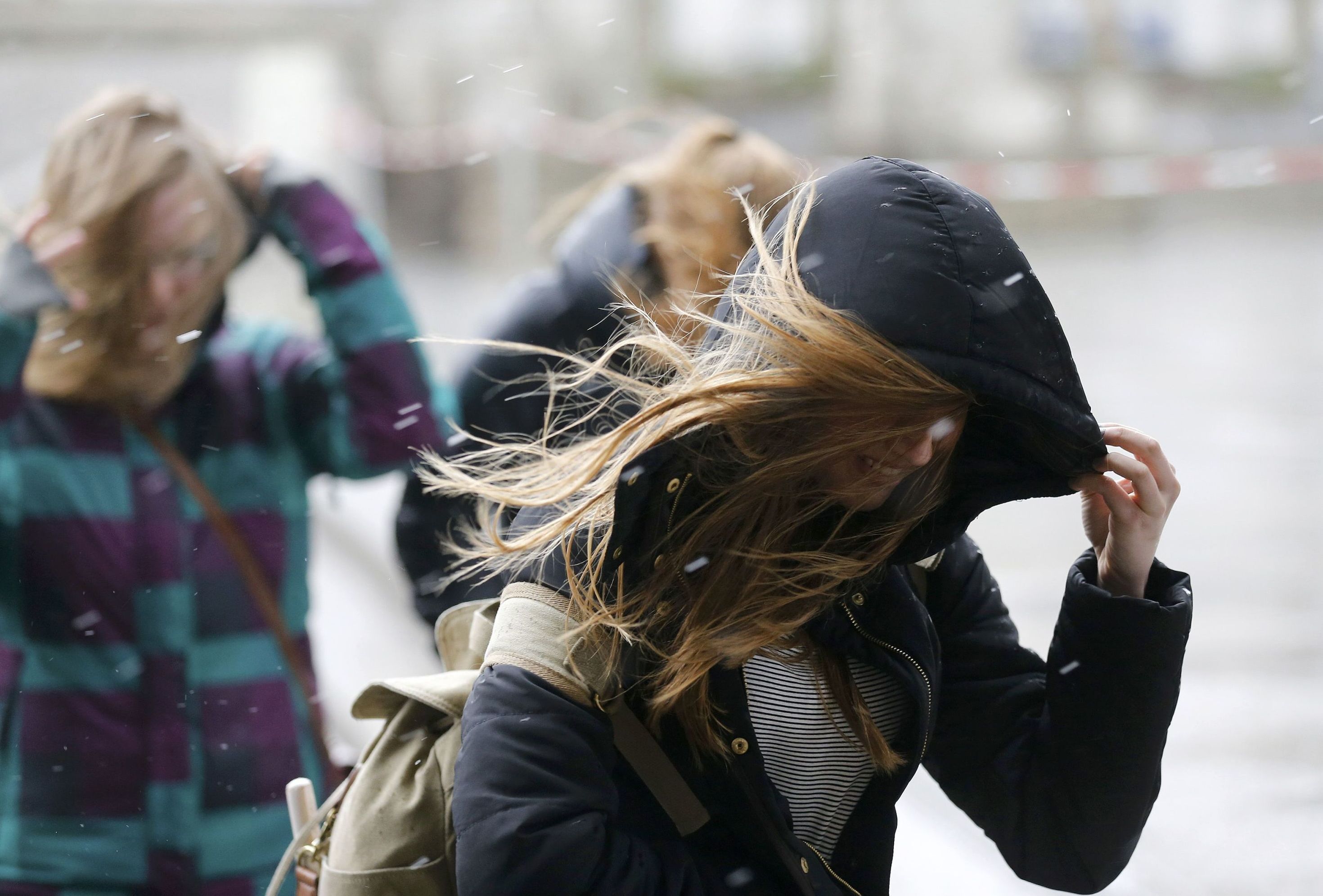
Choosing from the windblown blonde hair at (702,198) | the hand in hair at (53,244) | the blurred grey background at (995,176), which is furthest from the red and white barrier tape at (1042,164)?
the hand in hair at (53,244)

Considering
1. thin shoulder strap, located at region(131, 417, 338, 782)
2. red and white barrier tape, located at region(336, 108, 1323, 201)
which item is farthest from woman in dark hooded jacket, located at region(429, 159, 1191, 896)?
red and white barrier tape, located at region(336, 108, 1323, 201)

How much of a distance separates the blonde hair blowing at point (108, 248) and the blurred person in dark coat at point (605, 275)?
1.81 feet

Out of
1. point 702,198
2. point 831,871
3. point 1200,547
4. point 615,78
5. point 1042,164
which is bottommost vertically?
point 1042,164

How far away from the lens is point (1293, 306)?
20.0 ft

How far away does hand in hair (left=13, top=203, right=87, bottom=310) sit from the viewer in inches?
72.0

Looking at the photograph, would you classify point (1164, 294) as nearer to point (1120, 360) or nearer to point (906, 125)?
point (1120, 360)

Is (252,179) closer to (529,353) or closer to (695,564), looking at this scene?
(529,353)

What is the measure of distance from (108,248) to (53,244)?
81 millimetres

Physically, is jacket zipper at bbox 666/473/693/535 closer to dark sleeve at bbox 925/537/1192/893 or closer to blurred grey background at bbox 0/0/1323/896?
dark sleeve at bbox 925/537/1192/893

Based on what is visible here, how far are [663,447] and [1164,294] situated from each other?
21.6 feet

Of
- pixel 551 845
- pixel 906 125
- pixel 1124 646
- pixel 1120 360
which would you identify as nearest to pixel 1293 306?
pixel 1120 360

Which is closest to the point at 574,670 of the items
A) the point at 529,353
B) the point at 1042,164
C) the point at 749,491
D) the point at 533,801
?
the point at 533,801

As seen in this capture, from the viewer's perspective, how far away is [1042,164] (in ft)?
30.1

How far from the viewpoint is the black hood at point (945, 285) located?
991 mm
